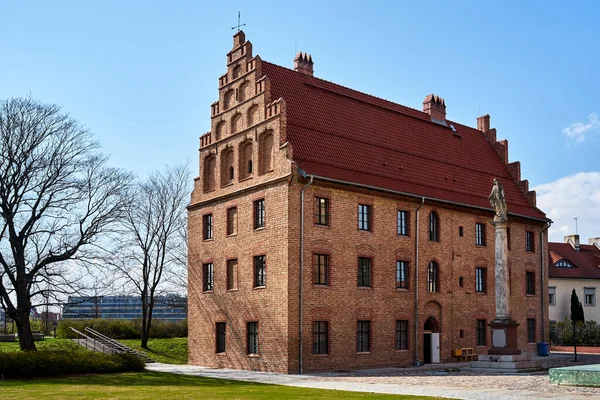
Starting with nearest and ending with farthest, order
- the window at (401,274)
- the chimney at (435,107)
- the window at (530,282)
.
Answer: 1. the window at (401,274)
2. the window at (530,282)
3. the chimney at (435,107)

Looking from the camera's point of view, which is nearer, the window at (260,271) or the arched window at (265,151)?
the window at (260,271)

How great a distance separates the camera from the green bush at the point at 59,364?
81.0 ft

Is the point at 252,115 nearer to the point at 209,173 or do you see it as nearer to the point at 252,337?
the point at 209,173

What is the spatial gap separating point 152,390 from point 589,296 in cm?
5085

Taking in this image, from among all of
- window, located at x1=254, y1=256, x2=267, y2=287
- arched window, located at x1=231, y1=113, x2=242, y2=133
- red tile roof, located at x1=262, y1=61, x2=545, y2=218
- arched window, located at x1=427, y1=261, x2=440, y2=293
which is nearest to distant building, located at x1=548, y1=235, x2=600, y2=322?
red tile roof, located at x1=262, y1=61, x2=545, y2=218

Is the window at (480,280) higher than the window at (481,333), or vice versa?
the window at (480,280)

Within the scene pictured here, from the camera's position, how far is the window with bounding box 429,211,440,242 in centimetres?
3669

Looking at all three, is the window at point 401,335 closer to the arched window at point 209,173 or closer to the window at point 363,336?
the window at point 363,336

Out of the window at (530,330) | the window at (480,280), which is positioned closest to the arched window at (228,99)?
the window at (480,280)

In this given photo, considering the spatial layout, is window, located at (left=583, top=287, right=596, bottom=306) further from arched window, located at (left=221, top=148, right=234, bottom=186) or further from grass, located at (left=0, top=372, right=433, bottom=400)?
grass, located at (left=0, top=372, right=433, bottom=400)

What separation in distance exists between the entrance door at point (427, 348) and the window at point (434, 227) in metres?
4.78

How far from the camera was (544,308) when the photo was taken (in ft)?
143

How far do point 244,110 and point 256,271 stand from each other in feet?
25.1

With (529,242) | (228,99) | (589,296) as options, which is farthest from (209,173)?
(589,296)
